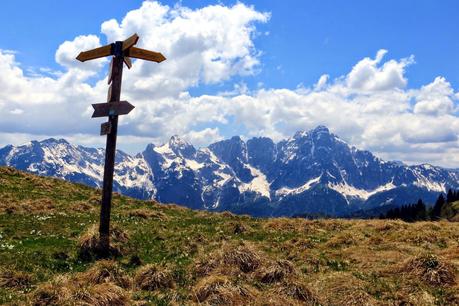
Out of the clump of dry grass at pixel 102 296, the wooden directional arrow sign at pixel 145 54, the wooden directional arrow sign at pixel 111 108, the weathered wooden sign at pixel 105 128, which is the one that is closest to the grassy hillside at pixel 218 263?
the clump of dry grass at pixel 102 296

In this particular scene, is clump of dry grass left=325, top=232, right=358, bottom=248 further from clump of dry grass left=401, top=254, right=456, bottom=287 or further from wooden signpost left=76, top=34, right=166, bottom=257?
wooden signpost left=76, top=34, right=166, bottom=257

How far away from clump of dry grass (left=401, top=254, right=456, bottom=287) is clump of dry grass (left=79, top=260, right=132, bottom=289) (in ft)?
36.9

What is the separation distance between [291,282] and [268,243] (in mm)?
10967

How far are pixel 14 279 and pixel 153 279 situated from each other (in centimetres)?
497

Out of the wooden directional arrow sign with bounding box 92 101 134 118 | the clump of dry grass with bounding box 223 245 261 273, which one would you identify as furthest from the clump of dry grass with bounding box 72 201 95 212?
the clump of dry grass with bounding box 223 245 261 273

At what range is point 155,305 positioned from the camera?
14641 millimetres

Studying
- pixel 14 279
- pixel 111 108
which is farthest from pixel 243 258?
pixel 111 108

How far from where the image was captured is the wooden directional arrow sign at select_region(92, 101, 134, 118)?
2184 centimetres

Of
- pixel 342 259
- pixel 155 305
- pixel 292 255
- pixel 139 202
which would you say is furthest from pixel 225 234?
pixel 139 202

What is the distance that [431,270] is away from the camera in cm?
1794

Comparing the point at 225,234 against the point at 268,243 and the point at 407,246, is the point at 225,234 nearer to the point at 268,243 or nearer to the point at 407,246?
the point at 268,243

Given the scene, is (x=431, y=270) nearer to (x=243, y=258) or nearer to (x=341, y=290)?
(x=341, y=290)

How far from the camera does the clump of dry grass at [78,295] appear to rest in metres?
13.8

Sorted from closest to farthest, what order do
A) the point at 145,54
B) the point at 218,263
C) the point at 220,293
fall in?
the point at 220,293, the point at 218,263, the point at 145,54
